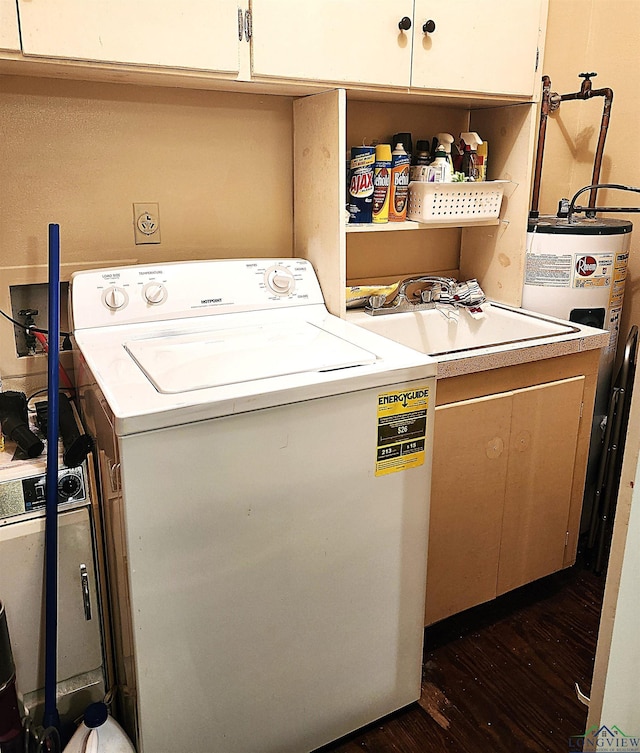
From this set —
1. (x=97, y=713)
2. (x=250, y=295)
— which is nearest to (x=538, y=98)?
(x=250, y=295)

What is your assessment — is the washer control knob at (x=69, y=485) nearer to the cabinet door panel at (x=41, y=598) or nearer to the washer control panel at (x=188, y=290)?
the cabinet door panel at (x=41, y=598)

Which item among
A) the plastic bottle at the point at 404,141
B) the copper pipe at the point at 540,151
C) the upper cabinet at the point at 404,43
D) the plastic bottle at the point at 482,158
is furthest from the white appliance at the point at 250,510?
the copper pipe at the point at 540,151

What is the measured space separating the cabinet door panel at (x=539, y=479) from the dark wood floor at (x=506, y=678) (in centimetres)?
13

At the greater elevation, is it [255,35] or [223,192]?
[255,35]

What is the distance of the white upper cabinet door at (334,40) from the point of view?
150cm

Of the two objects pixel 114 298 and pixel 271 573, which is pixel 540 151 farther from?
pixel 271 573

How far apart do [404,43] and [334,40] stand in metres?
0.21

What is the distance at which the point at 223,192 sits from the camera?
72.7 inches

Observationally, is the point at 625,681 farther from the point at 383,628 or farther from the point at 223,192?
the point at 223,192

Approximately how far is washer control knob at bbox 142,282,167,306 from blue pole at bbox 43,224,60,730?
0.26 meters

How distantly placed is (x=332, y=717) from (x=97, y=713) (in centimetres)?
54

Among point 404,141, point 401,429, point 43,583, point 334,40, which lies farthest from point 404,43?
point 43,583

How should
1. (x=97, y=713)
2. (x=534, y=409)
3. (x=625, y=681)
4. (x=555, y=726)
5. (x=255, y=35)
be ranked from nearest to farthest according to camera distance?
(x=625, y=681)
(x=97, y=713)
(x=255, y=35)
(x=555, y=726)
(x=534, y=409)

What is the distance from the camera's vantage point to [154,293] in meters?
1.62
